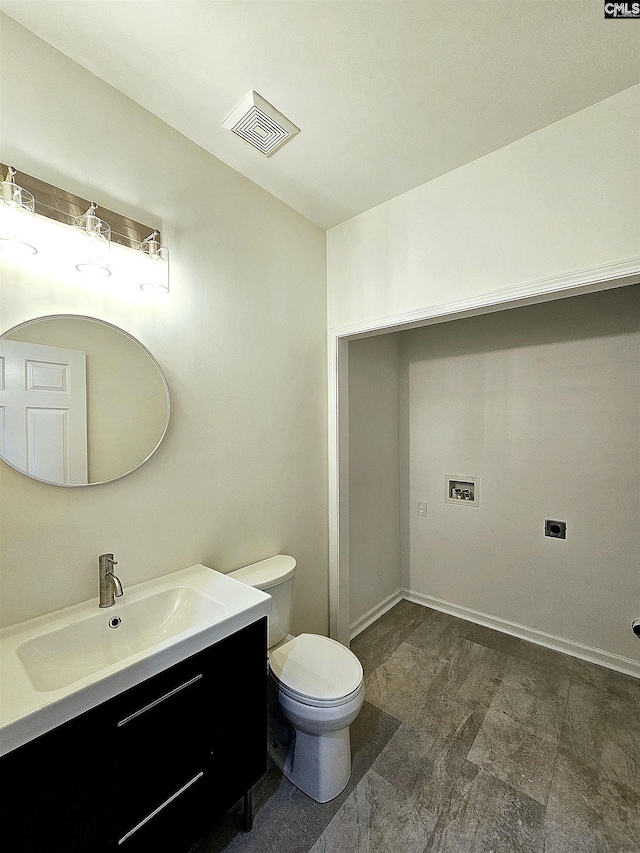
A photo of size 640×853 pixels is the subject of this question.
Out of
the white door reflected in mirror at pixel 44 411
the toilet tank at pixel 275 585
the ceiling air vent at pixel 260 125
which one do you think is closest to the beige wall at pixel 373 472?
the toilet tank at pixel 275 585

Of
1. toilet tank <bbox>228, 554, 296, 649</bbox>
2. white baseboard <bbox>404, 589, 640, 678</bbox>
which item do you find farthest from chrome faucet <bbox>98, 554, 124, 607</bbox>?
white baseboard <bbox>404, 589, 640, 678</bbox>

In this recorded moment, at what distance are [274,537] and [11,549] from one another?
1122mm

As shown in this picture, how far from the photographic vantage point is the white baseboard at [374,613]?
2.66m

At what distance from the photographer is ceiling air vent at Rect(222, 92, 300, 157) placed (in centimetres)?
148

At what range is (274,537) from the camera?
2.04 metres

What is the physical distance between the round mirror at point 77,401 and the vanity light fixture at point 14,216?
22 centimetres

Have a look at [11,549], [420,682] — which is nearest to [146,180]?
[11,549]

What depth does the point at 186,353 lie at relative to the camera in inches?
65.4

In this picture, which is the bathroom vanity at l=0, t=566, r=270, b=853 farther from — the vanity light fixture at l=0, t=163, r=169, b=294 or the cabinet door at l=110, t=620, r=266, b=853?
the vanity light fixture at l=0, t=163, r=169, b=294

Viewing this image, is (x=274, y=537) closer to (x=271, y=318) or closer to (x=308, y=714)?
(x=308, y=714)

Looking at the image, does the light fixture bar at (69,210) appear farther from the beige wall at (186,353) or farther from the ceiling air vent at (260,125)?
the ceiling air vent at (260,125)

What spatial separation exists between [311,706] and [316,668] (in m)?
0.16

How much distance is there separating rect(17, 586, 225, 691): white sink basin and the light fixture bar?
129cm

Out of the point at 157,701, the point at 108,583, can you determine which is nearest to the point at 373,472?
the point at 108,583
